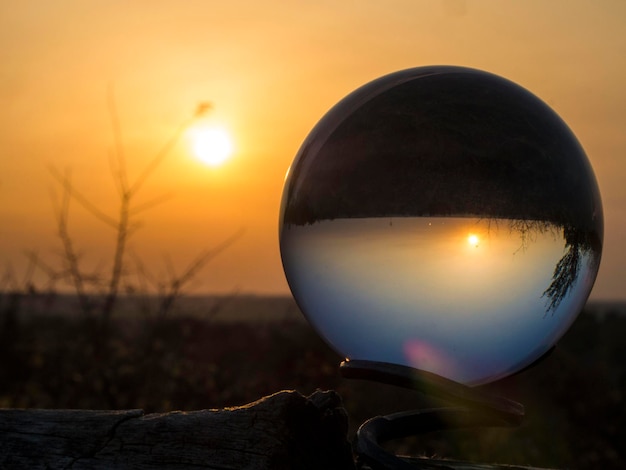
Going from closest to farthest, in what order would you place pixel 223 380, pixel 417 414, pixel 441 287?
pixel 441 287, pixel 417 414, pixel 223 380

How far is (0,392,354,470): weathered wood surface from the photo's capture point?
86.8 inches

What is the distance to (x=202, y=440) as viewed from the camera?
7.37 feet

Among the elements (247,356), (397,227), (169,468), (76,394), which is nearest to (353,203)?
(397,227)

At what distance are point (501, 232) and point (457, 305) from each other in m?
0.23

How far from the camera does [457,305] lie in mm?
2170

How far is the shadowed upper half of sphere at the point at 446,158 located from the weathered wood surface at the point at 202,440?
1.85 feet

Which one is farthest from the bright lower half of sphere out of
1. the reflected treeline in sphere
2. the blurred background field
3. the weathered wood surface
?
the blurred background field

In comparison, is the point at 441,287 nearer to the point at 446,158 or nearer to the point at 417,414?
the point at 446,158

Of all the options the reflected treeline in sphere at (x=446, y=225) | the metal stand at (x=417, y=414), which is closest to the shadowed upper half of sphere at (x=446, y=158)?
the reflected treeline in sphere at (x=446, y=225)

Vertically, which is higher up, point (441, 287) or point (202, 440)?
point (441, 287)

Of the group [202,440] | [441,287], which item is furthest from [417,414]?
[202,440]

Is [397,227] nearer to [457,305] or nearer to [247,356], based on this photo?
[457,305]

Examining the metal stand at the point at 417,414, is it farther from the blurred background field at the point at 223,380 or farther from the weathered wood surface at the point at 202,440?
the blurred background field at the point at 223,380

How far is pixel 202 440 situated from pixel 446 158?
1.02 m
